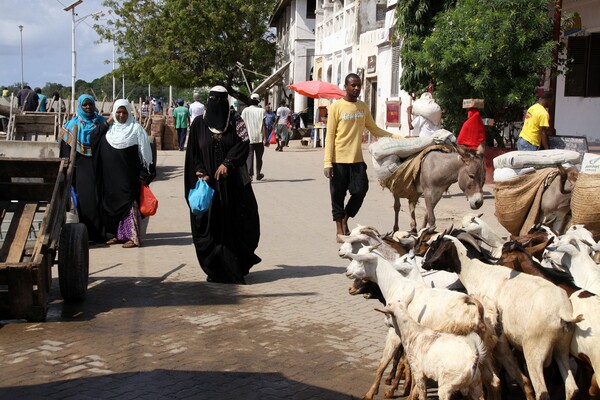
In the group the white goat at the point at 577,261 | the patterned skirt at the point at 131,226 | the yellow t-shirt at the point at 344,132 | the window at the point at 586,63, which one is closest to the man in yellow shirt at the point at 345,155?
the yellow t-shirt at the point at 344,132

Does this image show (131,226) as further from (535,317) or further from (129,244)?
(535,317)

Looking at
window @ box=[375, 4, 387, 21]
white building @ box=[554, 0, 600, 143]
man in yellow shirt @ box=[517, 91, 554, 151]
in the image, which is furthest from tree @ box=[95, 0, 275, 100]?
man in yellow shirt @ box=[517, 91, 554, 151]

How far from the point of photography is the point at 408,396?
5008mm

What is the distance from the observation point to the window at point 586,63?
18.7 metres

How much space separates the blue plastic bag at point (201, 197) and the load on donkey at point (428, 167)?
2939 mm

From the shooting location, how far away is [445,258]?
5.26 metres

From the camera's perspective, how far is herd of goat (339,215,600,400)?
4.46 meters

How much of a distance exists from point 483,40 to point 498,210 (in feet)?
22.5

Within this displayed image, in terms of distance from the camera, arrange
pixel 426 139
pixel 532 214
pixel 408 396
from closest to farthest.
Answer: pixel 408 396 < pixel 532 214 < pixel 426 139

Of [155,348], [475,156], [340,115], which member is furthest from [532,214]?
[155,348]

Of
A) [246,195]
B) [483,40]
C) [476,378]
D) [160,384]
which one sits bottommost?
[160,384]

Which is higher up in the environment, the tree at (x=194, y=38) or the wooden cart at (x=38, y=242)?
the tree at (x=194, y=38)

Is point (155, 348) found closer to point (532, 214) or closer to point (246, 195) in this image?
point (246, 195)

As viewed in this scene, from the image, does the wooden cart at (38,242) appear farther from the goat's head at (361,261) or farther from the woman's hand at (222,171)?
the goat's head at (361,261)
